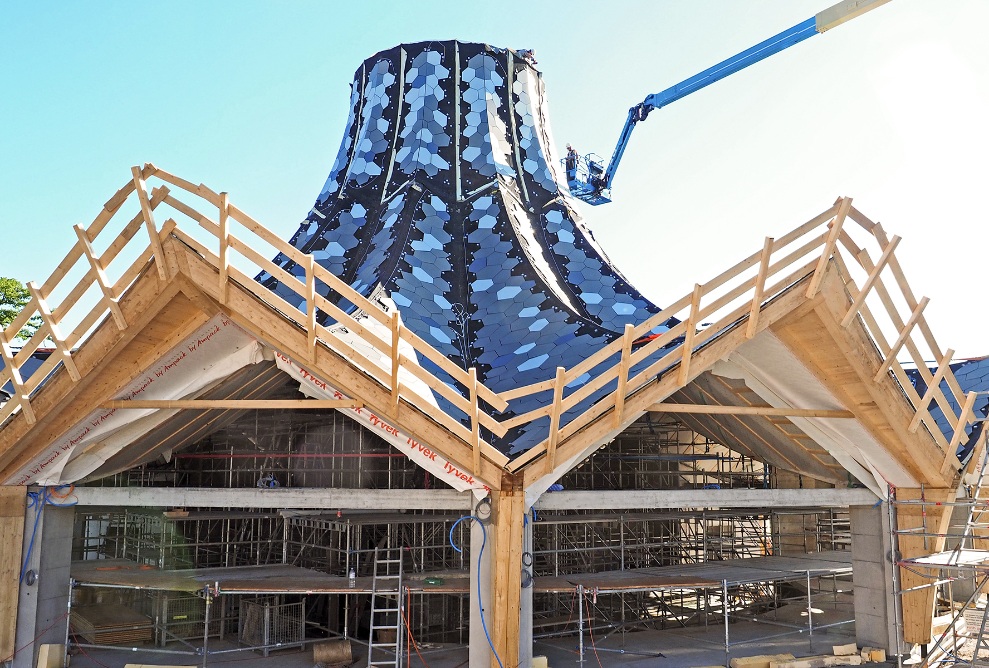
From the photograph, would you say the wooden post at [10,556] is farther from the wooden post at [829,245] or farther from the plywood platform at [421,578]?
the wooden post at [829,245]

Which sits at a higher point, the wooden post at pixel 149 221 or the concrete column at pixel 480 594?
the wooden post at pixel 149 221

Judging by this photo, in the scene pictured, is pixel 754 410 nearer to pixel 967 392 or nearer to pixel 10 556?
pixel 967 392

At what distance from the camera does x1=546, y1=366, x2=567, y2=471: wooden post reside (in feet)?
35.8

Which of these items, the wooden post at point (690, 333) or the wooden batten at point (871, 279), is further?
the wooden batten at point (871, 279)

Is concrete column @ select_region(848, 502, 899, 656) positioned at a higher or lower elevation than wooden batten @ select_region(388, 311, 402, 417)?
lower

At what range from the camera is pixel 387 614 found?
52.0ft

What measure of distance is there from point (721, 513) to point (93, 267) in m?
13.9

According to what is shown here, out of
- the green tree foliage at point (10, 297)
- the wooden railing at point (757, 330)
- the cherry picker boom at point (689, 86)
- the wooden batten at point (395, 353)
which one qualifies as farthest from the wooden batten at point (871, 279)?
the green tree foliage at point (10, 297)

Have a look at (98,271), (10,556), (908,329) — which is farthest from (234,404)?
(908,329)

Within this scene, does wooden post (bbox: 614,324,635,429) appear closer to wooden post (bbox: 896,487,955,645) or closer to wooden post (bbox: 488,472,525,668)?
wooden post (bbox: 488,472,525,668)

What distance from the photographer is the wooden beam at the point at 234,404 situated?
12.6m

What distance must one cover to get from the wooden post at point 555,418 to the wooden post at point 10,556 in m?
8.87

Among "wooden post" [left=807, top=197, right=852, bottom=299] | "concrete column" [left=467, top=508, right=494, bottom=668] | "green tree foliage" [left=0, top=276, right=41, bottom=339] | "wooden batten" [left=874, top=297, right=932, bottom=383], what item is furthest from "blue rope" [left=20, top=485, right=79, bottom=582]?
"green tree foliage" [left=0, top=276, right=41, bottom=339]

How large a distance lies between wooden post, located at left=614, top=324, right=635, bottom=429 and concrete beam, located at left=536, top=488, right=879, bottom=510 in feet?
5.43
